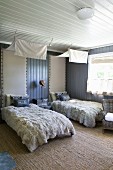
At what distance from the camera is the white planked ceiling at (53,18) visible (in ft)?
7.34

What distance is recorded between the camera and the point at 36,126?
10.1 ft

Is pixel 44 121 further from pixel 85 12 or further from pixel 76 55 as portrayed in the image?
pixel 76 55

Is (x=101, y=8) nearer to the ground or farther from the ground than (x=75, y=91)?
farther from the ground

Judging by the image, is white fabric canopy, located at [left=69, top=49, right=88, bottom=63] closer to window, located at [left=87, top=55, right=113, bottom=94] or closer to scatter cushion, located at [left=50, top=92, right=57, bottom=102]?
window, located at [left=87, top=55, right=113, bottom=94]

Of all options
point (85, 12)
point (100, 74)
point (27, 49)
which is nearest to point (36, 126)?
point (27, 49)

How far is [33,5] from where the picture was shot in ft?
7.55

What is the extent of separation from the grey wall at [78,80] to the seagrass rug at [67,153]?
2.06 metres

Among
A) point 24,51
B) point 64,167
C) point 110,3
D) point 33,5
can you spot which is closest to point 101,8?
point 110,3

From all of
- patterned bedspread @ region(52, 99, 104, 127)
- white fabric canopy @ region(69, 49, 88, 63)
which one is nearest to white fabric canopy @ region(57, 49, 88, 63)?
white fabric canopy @ region(69, 49, 88, 63)

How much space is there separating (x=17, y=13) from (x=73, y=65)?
Result: 12.3 feet

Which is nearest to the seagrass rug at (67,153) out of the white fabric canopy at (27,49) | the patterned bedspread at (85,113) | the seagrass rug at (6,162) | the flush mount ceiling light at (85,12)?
the seagrass rug at (6,162)

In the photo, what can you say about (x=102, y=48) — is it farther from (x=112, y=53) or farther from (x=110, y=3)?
(x=110, y=3)

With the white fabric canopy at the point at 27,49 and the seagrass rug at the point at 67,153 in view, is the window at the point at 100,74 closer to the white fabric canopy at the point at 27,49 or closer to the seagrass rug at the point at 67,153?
the seagrass rug at the point at 67,153

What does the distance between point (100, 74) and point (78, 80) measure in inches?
39.7
